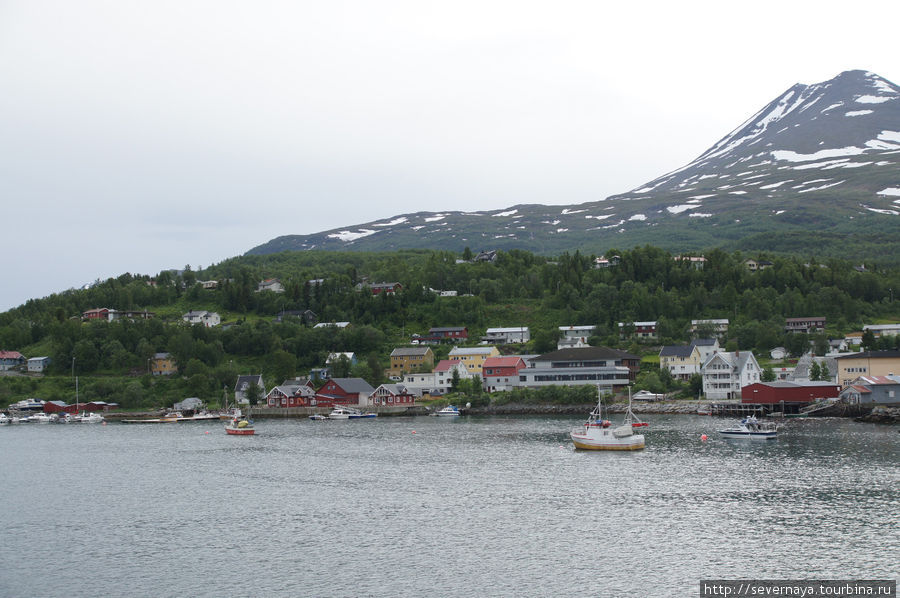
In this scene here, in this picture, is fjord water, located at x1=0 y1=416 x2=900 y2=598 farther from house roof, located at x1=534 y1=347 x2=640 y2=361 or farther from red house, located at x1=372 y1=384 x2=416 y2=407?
red house, located at x1=372 y1=384 x2=416 y2=407

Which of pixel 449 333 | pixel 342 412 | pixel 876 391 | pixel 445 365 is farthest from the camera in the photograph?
pixel 449 333

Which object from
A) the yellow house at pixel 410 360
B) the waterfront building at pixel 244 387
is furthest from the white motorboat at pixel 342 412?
the yellow house at pixel 410 360

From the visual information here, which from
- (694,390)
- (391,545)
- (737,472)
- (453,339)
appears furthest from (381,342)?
(391,545)

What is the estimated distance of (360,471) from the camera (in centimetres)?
4409

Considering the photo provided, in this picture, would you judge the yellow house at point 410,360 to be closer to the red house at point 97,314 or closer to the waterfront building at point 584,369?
the waterfront building at point 584,369

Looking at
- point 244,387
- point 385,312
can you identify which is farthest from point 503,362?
point 385,312

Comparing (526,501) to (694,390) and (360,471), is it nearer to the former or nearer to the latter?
(360,471)

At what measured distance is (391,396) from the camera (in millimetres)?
90438

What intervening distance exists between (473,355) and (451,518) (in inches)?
2738

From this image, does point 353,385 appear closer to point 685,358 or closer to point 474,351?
point 474,351

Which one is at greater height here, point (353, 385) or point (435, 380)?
point (353, 385)

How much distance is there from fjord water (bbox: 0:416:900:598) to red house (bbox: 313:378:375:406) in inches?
1375

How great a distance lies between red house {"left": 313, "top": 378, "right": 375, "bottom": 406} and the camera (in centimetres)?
9081

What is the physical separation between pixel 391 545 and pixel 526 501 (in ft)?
27.8
